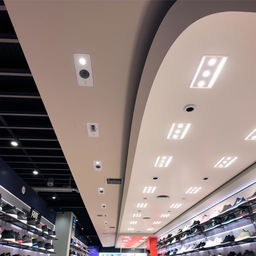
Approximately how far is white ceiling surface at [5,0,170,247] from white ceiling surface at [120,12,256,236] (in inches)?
16.6

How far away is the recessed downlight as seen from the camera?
470 cm

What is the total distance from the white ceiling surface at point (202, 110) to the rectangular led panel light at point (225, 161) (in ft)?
0.48

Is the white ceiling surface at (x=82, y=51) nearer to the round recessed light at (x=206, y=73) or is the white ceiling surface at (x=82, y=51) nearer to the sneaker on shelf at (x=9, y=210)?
the round recessed light at (x=206, y=73)

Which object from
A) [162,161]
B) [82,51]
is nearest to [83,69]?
[82,51]

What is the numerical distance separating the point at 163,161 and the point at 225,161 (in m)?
1.37

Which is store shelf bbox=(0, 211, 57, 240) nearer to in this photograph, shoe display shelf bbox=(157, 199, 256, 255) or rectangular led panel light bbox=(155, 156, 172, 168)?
rectangular led panel light bbox=(155, 156, 172, 168)

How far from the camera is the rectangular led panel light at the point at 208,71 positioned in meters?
A: 2.46

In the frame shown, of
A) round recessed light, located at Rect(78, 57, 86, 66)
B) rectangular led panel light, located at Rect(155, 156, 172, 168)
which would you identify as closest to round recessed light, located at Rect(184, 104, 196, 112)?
round recessed light, located at Rect(78, 57, 86, 66)

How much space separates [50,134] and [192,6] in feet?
14.4

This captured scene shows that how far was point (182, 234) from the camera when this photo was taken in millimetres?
10156

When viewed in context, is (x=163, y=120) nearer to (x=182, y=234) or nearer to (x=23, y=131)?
(x=23, y=131)

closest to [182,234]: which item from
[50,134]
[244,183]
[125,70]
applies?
[244,183]

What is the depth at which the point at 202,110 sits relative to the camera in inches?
129

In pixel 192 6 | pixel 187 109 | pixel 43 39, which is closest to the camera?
pixel 192 6
